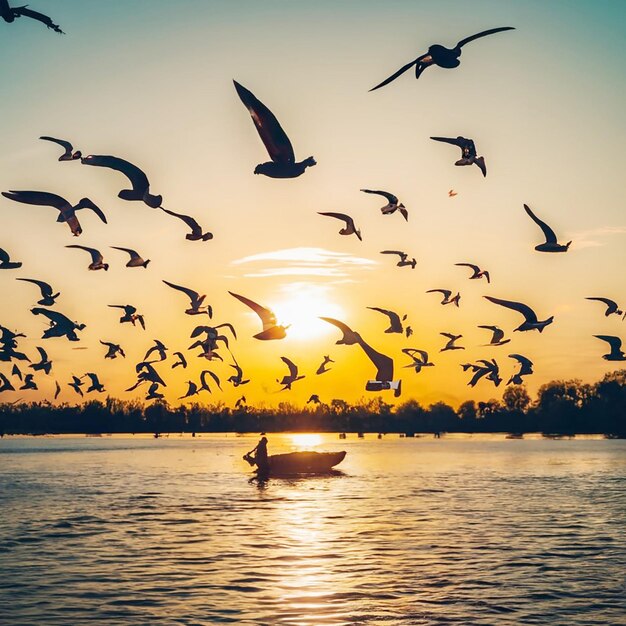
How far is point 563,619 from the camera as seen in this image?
30766 mm

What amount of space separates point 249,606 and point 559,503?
4399 cm

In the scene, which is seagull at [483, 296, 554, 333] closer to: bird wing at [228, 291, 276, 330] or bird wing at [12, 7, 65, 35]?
bird wing at [228, 291, 276, 330]

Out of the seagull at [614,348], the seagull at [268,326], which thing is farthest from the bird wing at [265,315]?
the seagull at [614,348]

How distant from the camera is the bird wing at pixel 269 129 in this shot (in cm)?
2088

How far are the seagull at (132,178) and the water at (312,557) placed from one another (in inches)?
500

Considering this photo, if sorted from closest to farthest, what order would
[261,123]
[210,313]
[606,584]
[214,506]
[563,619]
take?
[261,123] → [563,619] → [606,584] → [210,313] → [214,506]

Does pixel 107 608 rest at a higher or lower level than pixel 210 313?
lower

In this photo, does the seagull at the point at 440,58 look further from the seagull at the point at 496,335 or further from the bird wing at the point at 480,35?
the seagull at the point at 496,335

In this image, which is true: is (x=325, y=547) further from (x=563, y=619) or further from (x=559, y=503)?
(x=559, y=503)

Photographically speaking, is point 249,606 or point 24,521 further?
point 24,521

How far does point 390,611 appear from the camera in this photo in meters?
31.3

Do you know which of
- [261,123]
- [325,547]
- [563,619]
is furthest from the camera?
[325,547]

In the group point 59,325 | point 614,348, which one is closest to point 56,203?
point 59,325

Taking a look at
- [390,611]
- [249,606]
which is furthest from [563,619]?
[249,606]
